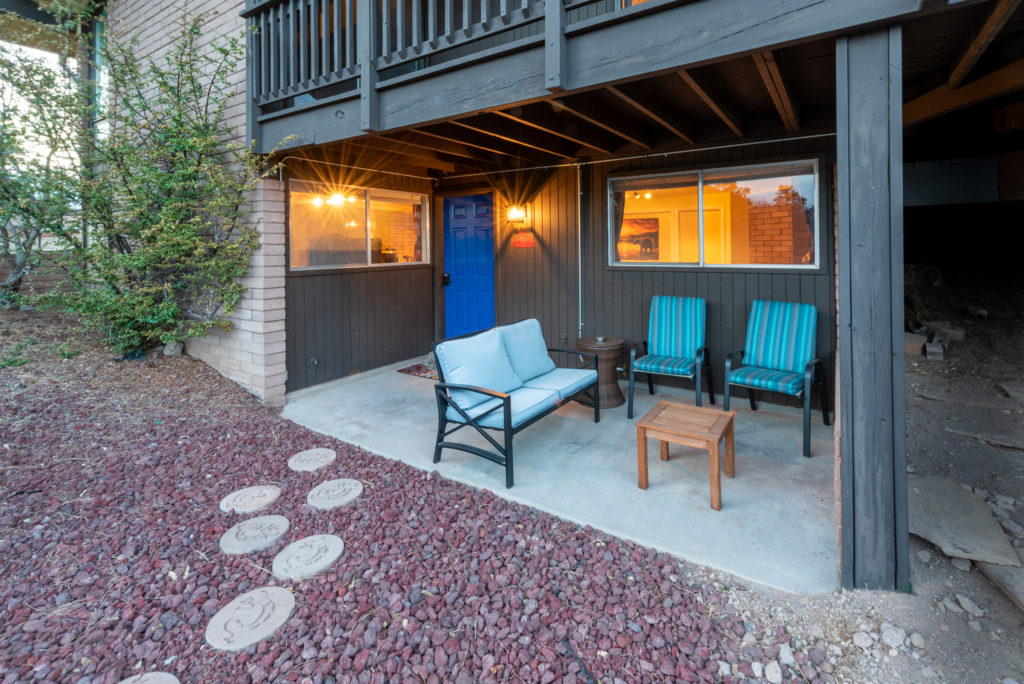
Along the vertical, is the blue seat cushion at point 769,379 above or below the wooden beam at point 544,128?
below

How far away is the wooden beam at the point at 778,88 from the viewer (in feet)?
8.77

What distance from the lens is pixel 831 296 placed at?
425 cm

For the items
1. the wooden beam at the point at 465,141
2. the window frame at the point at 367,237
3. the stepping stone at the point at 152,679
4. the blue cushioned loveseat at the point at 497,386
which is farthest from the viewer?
the window frame at the point at 367,237

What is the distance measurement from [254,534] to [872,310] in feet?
9.76

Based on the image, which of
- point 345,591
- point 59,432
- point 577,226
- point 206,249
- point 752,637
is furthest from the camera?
point 577,226

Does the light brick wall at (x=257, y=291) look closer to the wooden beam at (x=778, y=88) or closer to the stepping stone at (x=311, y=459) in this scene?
the stepping stone at (x=311, y=459)

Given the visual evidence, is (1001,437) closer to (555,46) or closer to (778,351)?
(778,351)

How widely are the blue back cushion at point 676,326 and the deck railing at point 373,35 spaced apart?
8.06ft

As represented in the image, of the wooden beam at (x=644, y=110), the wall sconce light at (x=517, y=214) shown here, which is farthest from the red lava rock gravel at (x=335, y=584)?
the wall sconce light at (x=517, y=214)

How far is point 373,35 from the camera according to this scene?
11.7ft

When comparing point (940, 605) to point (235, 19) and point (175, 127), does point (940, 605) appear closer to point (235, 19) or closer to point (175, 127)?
point (175, 127)

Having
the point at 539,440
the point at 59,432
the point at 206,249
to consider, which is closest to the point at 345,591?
the point at 539,440

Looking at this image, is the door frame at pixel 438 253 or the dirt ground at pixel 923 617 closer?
the dirt ground at pixel 923 617

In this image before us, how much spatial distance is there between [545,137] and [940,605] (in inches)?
169
